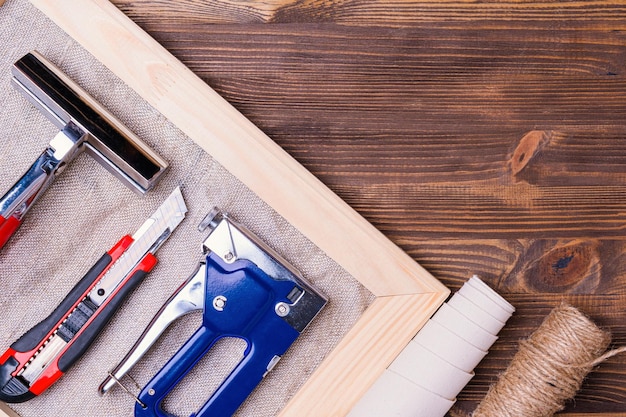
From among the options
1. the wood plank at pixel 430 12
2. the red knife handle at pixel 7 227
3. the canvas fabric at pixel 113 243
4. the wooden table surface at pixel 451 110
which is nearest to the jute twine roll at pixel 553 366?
the wooden table surface at pixel 451 110

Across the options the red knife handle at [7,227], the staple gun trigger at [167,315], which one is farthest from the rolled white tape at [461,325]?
the red knife handle at [7,227]

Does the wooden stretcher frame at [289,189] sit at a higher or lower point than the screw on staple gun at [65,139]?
higher

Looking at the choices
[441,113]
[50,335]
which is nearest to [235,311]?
[50,335]

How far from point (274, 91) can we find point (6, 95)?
24 centimetres

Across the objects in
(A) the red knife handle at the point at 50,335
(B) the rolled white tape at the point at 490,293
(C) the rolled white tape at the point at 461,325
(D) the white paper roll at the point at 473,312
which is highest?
(B) the rolled white tape at the point at 490,293

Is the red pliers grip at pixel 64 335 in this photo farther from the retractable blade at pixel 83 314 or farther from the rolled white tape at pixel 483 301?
the rolled white tape at pixel 483 301

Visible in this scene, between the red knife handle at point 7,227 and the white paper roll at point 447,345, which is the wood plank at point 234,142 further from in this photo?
the red knife handle at point 7,227

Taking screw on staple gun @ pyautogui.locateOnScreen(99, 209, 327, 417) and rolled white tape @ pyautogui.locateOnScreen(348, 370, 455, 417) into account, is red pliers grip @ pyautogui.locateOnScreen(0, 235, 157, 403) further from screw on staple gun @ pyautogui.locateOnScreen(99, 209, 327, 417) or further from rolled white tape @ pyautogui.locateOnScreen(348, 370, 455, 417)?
rolled white tape @ pyautogui.locateOnScreen(348, 370, 455, 417)

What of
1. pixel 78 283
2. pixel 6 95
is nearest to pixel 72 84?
pixel 6 95

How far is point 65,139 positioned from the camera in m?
0.59

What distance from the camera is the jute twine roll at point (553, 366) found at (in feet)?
1.99

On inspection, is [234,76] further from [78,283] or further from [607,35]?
[607,35]

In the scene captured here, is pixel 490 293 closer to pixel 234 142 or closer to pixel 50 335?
pixel 234 142

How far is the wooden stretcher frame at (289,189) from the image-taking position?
1.99 ft
